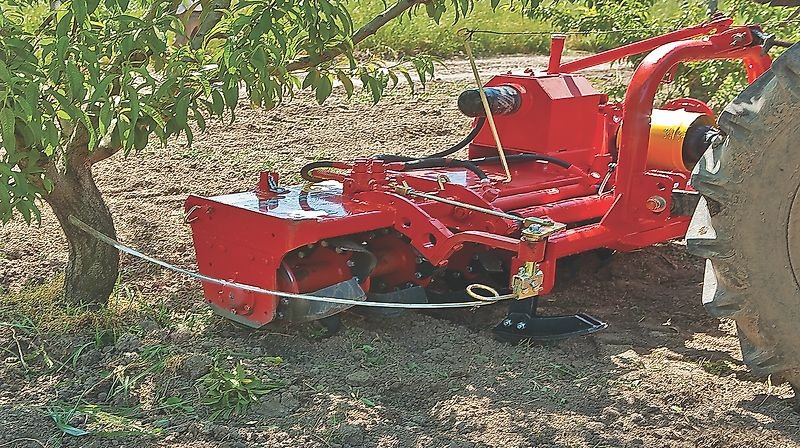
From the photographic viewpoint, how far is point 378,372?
3.57 meters

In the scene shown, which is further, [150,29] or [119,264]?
[119,264]

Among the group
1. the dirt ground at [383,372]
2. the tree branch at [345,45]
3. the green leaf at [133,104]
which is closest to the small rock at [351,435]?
the dirt ground at [383,372]

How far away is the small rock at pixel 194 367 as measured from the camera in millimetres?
3465

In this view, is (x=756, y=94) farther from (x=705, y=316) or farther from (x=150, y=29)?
(x=150, y=29)

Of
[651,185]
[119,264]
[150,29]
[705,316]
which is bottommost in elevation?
[705,316]

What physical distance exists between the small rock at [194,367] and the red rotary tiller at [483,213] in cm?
31

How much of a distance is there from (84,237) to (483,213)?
5.42ft

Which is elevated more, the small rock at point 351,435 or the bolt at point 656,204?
the bolt at point 656,204

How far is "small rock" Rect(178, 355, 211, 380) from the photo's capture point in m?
3.46

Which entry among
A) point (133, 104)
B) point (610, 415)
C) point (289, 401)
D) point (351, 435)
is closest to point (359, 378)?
point (289, 401)

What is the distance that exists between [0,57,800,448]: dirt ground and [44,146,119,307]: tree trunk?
134mm

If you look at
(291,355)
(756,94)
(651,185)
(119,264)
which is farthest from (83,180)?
(756,94)

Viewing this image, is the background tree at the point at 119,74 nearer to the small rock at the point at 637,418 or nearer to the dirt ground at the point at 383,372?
the dirt ground at the point at 383,372

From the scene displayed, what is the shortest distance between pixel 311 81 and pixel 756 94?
5.54 ft
